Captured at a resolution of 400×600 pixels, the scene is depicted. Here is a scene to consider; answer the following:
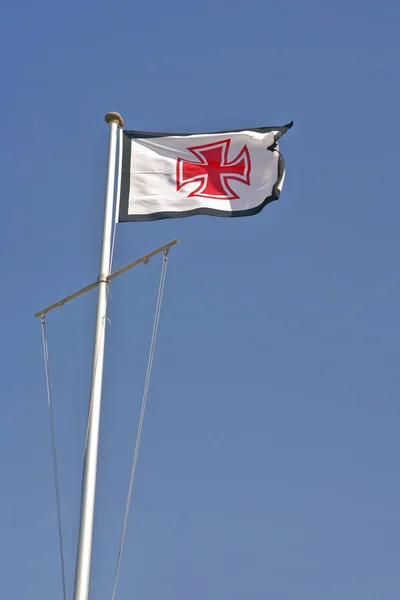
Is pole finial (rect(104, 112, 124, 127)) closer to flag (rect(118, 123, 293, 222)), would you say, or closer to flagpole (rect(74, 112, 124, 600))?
flagpole (rect(74, 112, 124, 600))

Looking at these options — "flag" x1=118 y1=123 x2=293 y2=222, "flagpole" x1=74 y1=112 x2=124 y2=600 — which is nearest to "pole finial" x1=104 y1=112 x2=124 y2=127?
"flagpole" x1=74 y1=112 x2=124 y2=600

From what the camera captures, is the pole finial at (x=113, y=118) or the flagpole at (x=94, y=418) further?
the pole finial at (x=113, y=118)

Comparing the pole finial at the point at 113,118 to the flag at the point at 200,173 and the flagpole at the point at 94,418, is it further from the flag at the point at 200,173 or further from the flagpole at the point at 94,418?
the flag at the point at 200,173

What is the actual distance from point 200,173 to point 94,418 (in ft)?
20.5

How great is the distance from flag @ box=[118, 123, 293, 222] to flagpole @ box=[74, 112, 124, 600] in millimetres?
545

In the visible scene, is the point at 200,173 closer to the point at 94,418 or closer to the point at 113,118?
the point at 113,118

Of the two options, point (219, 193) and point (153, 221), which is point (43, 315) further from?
point (219, 193)

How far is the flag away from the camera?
62.4 feet

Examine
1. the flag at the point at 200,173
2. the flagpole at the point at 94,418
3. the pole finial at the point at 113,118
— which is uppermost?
the pole finial at the point at 113,118

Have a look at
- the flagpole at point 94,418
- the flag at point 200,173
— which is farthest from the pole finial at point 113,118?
the flag at point 200,173

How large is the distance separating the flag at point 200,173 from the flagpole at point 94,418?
1.79 ft

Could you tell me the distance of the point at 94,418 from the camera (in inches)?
618

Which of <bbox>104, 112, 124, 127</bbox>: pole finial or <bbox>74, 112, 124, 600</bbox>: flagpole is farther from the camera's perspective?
<bbox>104, 112, 124, 127</bbox>: pole finial

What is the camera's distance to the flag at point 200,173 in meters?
19.0
